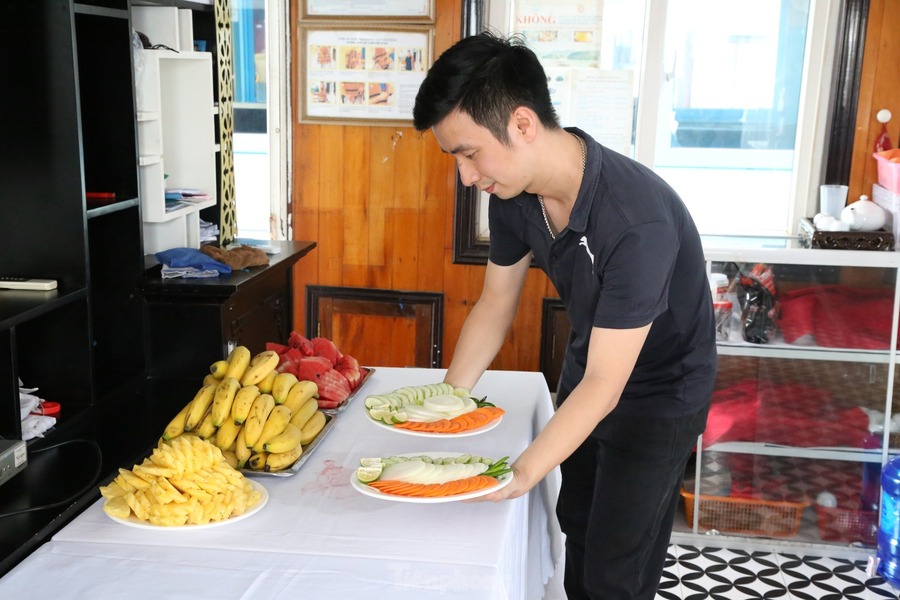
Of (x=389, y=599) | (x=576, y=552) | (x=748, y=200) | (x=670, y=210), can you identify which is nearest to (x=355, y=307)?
(x=748, y=200)

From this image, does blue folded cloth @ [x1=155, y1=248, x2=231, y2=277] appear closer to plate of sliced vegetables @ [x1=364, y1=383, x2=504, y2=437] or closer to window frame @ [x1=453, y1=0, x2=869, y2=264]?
plate of sliced vegetables @ [x1=364, y1=383, x2=504, y2=437]

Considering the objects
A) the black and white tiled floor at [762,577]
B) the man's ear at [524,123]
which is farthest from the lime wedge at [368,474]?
the black and white tiled floor at [762,577]

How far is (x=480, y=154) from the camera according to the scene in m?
1.63

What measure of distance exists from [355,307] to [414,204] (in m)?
0.50

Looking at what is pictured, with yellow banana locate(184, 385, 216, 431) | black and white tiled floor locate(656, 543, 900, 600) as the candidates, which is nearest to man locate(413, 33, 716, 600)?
yellow banana locate(184, 385, 216, 431)

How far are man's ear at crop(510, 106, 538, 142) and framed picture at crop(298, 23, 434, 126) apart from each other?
1965 mm

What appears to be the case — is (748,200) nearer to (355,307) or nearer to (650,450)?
(355,307)

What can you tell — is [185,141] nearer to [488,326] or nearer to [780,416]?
[488,326]

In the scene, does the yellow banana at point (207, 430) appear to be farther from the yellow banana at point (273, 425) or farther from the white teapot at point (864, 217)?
the white teapot at point (864, 217)

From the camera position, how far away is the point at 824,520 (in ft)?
10.8

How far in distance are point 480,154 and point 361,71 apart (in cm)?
209

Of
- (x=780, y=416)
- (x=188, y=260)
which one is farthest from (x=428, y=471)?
(x=780, y=416)

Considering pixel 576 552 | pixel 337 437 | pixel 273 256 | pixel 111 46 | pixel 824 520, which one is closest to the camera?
pixel 337 437

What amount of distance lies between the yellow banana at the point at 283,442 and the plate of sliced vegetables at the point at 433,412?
157 mm
